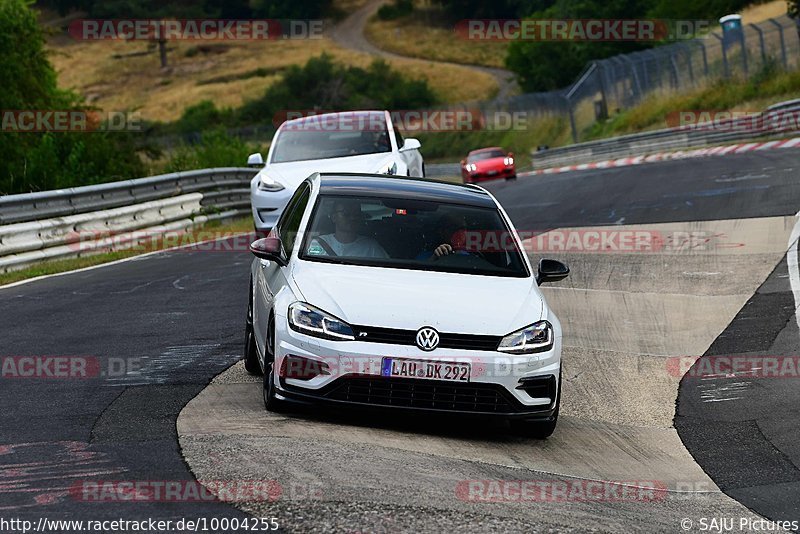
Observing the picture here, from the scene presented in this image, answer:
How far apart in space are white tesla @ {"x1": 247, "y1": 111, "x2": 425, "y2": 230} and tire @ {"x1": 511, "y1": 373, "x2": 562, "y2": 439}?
29.0 ft

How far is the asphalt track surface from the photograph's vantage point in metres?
6.48

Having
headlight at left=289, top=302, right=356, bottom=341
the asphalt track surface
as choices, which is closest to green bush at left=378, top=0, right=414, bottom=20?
the asphalt track surface

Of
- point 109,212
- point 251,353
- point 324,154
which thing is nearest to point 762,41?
point 109,212

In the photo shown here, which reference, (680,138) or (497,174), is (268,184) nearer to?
(497,174)

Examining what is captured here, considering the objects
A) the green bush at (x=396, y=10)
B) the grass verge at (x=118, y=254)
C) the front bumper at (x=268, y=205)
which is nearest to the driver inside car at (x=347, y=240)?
the front bumper at (x=268, y=205)

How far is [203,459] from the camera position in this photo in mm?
6844

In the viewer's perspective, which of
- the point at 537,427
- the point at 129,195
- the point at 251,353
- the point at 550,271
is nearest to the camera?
the point at 537,427

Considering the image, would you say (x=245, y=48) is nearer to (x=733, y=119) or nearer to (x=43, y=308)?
(x=733, y=119)

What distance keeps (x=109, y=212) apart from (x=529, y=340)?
1353 centimetres

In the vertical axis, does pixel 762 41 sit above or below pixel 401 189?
below

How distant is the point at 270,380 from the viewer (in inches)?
326

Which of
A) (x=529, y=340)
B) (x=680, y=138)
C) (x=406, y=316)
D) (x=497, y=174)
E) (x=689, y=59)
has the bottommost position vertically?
(x=497, y=174)

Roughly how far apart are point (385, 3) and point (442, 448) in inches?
5865

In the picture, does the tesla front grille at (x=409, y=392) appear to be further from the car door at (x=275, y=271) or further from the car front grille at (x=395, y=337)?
the car door at (x=275, y=271)
